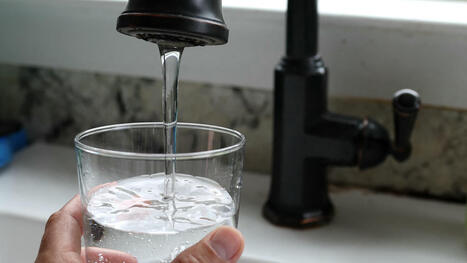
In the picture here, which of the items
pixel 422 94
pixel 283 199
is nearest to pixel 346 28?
pixel 422 94

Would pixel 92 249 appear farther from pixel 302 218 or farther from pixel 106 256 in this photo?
pixel 302 218

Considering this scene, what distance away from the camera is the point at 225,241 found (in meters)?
0.42

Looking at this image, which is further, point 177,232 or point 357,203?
point 357,203

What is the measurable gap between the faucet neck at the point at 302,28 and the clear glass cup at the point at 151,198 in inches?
8.6

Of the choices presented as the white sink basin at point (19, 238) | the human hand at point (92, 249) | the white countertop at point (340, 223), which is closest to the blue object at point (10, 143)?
the white countertop at point (340, 223)

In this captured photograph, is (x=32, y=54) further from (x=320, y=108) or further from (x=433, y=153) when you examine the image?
(x=433, y=153)

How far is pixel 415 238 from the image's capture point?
2.26 ft

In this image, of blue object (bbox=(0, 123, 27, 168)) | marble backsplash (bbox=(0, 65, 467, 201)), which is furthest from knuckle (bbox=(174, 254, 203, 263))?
blue object (bbox=(0, 123, 27, 168))

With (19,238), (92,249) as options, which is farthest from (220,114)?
(92,249)

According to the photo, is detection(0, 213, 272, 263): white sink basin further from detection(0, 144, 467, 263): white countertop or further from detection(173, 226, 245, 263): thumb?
detection(173, 226, 245, 263): thumb

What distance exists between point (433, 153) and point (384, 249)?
6.9 inches

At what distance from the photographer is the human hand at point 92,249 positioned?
0.42m

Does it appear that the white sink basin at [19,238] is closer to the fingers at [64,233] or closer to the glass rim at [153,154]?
the fingers at [64,233]

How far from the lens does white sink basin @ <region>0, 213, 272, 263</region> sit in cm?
74
